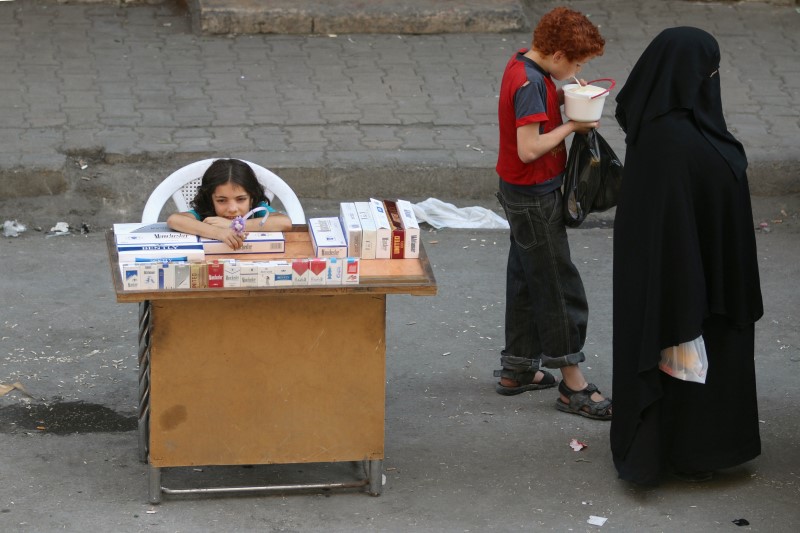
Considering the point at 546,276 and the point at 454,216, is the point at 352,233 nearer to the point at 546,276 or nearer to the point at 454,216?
the point at 546,276

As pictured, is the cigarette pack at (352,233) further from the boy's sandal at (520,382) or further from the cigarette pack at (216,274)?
the boy's sandal at (520,382)

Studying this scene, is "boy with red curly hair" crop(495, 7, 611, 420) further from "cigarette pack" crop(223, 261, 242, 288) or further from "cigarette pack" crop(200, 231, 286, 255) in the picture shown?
"cigarette pack" crop(223, 261, 242, 288)

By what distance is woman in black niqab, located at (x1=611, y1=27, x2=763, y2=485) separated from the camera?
4.61m

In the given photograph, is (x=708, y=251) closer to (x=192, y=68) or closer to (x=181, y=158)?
(x=181, y=158)

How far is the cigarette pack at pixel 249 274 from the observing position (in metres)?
4.36

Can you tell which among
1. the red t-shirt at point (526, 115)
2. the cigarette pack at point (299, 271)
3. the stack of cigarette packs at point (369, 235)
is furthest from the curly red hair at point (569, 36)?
the cigarette pack at point (299, 271)

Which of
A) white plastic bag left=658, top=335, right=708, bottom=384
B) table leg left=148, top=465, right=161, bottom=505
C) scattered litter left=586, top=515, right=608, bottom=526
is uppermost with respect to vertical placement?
white plastic bag left=658, top=335, right=708, bottom=384

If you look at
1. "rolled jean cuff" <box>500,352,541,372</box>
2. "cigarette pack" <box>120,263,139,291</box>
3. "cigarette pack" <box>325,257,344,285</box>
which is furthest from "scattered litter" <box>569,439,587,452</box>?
"cigarette pack" <box>120,263,139,291</box>

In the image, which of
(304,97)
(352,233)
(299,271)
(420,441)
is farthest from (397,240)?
(304,97)

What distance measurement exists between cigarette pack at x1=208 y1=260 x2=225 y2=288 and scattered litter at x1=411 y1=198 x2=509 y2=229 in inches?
136

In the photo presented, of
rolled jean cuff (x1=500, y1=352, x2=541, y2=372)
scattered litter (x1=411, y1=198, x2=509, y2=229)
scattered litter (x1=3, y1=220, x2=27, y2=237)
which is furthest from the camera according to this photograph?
scattered litter (x1=411, y1=198, x2=509, y2=229)

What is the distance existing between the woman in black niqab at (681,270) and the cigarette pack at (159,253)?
5.32ft

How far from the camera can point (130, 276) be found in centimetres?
427

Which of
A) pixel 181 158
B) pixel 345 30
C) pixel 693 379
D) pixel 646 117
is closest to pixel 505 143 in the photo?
pixel 646 117
